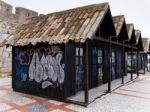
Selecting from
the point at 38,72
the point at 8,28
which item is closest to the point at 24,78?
the point at 38,72

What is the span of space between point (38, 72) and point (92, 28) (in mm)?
3550

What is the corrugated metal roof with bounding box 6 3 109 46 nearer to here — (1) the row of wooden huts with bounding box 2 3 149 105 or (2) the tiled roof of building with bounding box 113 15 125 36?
(1) the row of wooden huts with bounding box 2 3 149 105

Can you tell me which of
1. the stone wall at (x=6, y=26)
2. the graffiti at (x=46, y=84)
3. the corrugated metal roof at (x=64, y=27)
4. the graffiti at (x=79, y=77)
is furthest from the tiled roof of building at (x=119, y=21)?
the stone wall at (x=6, y=26)

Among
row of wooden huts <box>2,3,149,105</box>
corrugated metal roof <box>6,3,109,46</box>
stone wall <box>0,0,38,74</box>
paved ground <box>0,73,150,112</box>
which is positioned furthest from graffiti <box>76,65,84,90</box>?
stone wall <box>0,0,38,74</box>

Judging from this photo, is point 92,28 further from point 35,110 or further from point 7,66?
point 7,66

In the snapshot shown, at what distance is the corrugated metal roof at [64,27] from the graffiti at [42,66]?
26.9 inches

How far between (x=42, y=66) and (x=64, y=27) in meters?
2.16

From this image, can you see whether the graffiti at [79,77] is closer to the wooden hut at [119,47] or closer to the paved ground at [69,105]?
the paved ground at [69,105]

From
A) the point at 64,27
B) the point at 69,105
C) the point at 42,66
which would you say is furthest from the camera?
the point at 42,66

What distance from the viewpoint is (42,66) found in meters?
8.60

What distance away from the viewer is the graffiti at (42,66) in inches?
312

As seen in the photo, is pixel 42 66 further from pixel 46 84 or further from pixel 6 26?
pixel 6 26

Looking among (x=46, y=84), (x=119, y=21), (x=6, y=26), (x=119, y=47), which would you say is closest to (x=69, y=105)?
(x=46, y=84)

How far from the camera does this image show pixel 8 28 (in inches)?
611
